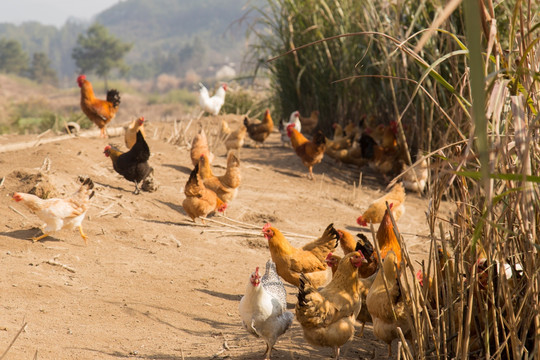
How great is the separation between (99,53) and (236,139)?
280ft

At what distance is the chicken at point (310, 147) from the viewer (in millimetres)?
9406

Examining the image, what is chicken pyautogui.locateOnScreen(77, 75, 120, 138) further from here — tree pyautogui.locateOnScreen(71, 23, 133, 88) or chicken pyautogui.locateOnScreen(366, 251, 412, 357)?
tree pyautogui.locateOnScreen(71, 23, 133, 88)

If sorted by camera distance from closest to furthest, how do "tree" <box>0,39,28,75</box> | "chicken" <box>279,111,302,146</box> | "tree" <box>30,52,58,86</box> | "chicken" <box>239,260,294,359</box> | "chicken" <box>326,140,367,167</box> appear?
1. "chicken" <box>239,260,294,359</box>
2. "chicken" <box>326,140,367,167</box>
3. "chicken" <box>279,111,302,146</box>
4. "tree" <box>30,52,58,86</box>
5. "tree" <box>0,39,28,75</box>

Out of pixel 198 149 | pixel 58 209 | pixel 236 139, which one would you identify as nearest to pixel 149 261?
pixel 58 209

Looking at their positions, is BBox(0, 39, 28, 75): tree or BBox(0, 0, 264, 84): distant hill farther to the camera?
BBox(0, 0, 264, 84): distant hill

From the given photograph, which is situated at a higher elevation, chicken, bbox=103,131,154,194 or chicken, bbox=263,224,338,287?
chicken, bbox=103,131,154,194

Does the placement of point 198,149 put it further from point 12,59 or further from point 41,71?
point 12,59

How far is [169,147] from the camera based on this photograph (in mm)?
10297

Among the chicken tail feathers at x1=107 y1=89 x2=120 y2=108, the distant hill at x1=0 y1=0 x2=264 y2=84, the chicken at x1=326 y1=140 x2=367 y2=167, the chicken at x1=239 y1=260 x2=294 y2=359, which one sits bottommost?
the chicken at x1=239 y1=260 x2=294 y2=359

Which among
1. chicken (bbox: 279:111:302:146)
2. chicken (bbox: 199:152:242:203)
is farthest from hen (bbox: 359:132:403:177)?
chicken (bbox: 199:152:242:203)

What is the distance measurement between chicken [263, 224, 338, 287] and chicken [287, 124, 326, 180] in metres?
4.65

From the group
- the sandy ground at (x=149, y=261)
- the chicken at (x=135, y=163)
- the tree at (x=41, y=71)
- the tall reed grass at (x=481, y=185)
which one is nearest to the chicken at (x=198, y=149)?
the sandy ground at (x=149, y=261)

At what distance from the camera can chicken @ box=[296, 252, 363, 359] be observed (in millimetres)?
3523

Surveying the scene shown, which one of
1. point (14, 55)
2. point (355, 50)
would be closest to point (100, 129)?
point (355, 50)
